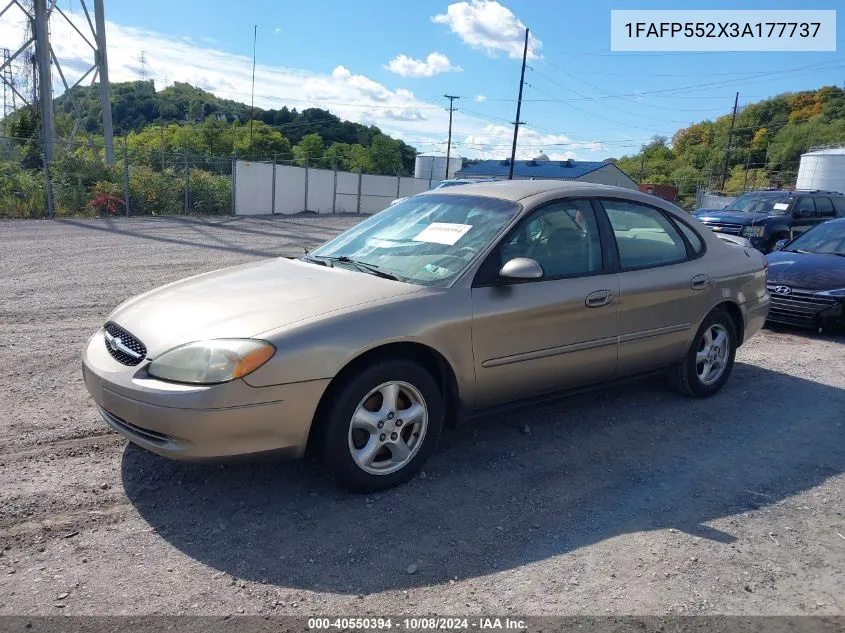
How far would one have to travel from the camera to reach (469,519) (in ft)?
10.7

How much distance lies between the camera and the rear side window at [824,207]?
48.8ft

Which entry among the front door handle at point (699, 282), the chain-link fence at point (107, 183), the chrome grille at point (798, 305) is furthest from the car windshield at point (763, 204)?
the chain-link fence at point (107, 183)

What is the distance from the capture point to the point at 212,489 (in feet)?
11.3

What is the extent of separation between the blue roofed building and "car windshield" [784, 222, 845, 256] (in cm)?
5413

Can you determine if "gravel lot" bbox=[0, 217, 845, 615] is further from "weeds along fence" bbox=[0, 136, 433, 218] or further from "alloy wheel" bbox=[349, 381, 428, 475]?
"weeds along fence" bbox=[0, 136, 433, 218]

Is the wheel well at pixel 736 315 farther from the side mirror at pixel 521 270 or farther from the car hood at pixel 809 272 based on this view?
the car hood at pixel 809 272

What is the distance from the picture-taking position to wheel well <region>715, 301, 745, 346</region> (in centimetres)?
527

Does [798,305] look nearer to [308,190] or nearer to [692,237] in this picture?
[692,237]

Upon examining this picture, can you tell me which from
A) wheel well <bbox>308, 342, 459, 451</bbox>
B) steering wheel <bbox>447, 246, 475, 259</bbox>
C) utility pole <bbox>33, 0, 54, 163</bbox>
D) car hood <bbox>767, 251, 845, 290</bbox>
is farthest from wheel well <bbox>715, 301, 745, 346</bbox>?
utility pole <bbox>33, 0, 54, 163</bbox>

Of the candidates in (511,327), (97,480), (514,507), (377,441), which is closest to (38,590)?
(97,480)

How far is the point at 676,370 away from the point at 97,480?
13.5 ft

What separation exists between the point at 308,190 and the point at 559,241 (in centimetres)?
2481

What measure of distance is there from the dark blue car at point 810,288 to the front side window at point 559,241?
4531 millimetres

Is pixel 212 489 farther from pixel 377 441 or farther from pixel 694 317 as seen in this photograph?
pixel 694 317
